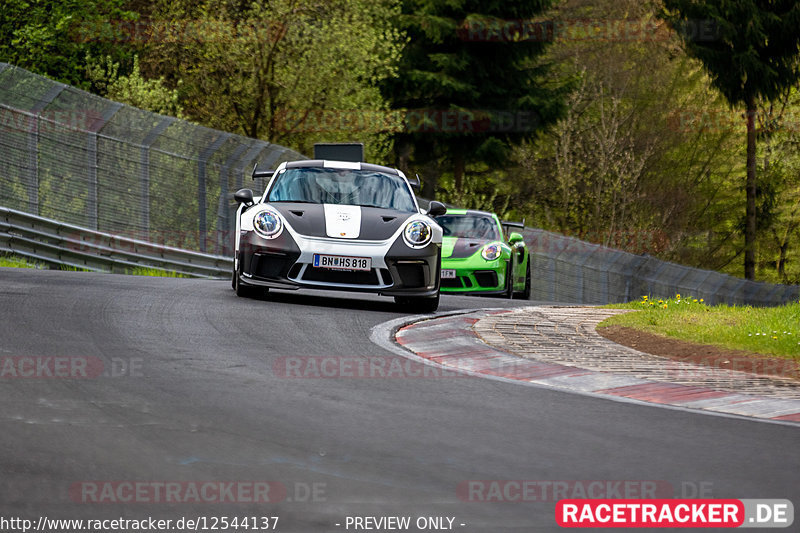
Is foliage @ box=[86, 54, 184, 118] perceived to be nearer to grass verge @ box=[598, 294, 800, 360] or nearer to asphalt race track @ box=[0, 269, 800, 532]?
grass verge @ box=[598, 294, 800, 360]

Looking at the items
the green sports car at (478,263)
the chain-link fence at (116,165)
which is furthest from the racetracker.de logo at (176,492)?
the chain-link fence at (116,165)

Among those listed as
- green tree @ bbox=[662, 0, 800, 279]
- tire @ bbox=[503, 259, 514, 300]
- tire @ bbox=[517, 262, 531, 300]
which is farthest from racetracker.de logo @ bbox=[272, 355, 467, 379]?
green tree @ bbox=[662, 0, 800, 279]

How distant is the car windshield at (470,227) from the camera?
63.2 feet

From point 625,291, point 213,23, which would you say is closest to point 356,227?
point 625,291

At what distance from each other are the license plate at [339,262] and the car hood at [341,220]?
25 cm

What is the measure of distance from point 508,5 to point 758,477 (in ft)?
120

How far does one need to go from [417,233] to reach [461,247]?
6203mm

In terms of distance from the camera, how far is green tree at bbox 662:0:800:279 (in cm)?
3850

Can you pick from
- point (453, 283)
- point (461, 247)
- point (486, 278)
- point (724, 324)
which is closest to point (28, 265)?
point (453, 283)

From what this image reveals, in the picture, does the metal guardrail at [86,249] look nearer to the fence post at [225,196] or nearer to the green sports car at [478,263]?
the fence post at [225,196]

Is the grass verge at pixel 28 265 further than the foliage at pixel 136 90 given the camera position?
No

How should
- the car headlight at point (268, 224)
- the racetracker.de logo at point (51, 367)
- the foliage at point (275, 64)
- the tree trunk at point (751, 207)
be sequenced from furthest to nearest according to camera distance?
the tree trunk at point (751, 207) < the foliage at point (275, 64) < the car headlight at point (268, 224) < the racetracker.de logo at point (51, 367)

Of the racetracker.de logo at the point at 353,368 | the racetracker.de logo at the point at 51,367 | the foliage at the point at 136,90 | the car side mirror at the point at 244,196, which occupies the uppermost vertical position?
the foliage at the point at 136,90

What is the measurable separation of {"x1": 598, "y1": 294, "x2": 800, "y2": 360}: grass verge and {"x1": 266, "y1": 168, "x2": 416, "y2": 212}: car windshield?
268cm
